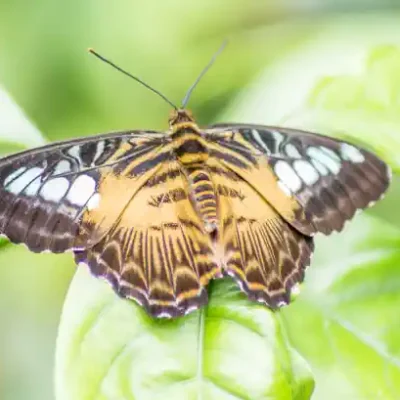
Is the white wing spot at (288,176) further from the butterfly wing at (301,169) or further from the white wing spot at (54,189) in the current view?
the white wing spot at (54,189)

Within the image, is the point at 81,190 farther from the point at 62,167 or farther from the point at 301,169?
the point at 301,169

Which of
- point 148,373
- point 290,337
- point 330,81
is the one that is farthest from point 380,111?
point 148,373

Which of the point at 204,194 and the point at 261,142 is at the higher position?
the point at 261,142

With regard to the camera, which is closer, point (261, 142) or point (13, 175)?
point (13, 175)

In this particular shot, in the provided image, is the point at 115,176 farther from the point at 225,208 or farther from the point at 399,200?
the point at 399,200

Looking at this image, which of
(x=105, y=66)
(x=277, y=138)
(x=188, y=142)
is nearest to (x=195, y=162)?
(x=188, y=142)

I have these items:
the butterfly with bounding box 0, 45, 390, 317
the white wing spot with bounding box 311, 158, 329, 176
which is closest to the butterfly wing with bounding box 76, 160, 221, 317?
the butterfly with bounding box 0, 45, 390, 317
